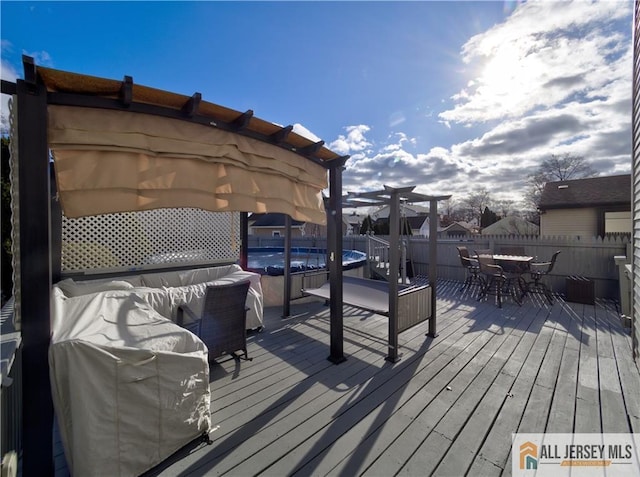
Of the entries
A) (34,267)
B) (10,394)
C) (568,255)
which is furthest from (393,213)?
(568,255)

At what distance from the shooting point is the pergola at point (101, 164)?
1.51m

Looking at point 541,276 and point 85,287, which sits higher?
point 85,287

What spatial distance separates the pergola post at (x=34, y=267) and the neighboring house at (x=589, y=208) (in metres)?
16.9

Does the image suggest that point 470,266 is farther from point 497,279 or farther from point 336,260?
point 336,260

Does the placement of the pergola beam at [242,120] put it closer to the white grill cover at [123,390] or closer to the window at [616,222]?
the white grill cover at [123,390]

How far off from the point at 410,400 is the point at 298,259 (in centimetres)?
892

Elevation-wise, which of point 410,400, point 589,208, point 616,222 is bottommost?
point 410,400

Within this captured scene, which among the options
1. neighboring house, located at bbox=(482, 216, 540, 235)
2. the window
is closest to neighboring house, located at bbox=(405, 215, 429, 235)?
neighboring house, located at bbox=(482, 216, 540, 235)

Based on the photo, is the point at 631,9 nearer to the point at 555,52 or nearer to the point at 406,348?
the point at 555,52

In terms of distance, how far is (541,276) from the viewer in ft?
21.5

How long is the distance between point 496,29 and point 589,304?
5.80m

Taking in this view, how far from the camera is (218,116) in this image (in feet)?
7.31

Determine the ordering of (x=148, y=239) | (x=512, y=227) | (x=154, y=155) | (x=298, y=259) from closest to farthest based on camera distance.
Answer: (x=154, y=155), (x=148, y=239), (x=298, y=259), (x=512, y=227)

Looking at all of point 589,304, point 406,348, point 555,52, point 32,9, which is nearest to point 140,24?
point 32,9
